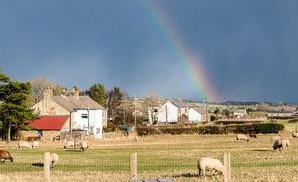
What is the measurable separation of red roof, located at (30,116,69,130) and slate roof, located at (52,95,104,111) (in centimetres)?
616

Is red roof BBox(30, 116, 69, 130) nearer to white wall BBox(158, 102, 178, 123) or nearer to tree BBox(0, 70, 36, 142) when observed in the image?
tree BBox(0, 70, 36, 142)

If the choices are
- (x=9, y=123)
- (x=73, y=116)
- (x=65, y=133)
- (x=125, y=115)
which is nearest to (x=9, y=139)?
(x=9, y=123)

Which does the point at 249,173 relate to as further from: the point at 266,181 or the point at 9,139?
the point at 9,139

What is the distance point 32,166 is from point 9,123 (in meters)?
53.2

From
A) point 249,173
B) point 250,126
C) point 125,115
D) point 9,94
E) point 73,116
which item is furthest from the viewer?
point 125,115

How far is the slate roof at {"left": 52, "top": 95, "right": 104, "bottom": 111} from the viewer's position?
395 ft

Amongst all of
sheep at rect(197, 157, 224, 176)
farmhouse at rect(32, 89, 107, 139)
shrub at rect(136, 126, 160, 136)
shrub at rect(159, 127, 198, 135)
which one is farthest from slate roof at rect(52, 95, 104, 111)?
sheep at rect(197, 157, 224, 176)

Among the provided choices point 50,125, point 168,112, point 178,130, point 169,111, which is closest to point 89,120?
point 50,125

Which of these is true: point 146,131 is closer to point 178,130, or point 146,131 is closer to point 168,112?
point 178,130

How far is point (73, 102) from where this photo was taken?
12612 cm

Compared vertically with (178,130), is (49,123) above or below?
above

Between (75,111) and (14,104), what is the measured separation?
3324 cm

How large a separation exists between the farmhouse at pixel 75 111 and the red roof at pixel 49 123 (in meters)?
0.60

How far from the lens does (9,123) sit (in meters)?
90.1
